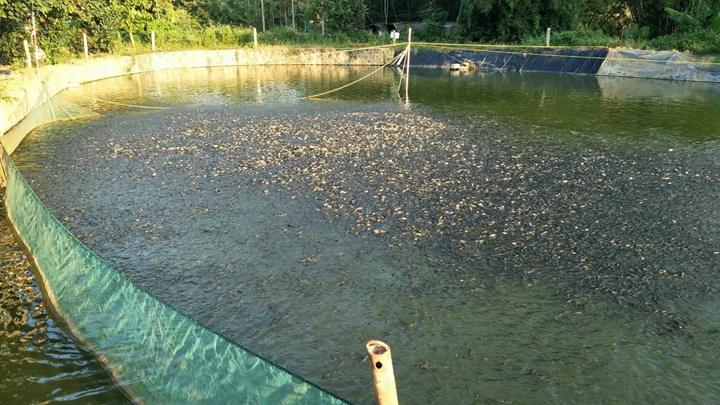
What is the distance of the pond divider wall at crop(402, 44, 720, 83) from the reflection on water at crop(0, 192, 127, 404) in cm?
3523

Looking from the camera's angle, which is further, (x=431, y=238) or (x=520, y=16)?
(x=520, y=16)

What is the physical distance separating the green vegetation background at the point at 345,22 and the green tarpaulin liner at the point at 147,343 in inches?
608

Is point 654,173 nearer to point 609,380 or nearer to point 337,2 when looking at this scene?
point 609,380

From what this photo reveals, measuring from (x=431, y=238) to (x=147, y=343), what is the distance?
6.07 meters

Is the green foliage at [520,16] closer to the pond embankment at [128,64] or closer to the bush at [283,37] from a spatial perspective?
the pond embankment at [128,64]

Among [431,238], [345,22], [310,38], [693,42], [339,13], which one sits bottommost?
[431,238]

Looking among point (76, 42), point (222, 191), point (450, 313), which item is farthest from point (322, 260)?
point (76, 42)

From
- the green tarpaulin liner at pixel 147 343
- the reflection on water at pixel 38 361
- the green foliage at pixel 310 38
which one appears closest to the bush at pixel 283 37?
the green foliage at pixel 310 38

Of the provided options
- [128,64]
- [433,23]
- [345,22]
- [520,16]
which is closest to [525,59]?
[520,16]

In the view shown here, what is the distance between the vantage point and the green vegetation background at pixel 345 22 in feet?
91.0

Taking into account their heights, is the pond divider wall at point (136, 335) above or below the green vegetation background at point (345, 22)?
below

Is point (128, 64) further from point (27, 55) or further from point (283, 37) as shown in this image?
point (283, 37)

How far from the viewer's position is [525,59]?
133ft

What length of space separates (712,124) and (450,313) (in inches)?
700
